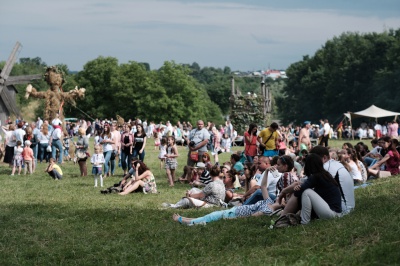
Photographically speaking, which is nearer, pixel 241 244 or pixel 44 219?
pixel 241 244

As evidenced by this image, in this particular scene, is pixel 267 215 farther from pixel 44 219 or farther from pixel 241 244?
pixel 44 219

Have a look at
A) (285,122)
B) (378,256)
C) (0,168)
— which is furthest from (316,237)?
(285,122)

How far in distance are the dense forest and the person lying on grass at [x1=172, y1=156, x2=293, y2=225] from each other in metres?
84.8

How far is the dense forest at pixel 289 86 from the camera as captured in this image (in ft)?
335

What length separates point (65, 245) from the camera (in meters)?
13.0

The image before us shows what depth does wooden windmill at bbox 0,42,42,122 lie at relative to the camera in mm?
60844

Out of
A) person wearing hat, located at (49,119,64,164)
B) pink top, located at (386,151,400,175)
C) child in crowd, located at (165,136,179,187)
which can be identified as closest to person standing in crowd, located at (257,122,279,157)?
child in crowd, located at (165,136,179,187)

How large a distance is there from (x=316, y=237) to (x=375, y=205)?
2593 mm

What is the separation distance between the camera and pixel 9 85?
63938 millimetres

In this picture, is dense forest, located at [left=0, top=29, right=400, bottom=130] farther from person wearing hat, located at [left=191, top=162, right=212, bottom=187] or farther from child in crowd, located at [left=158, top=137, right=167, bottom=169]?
person wearing hat, located at [left=191, top=162, right=212, bottom=187]

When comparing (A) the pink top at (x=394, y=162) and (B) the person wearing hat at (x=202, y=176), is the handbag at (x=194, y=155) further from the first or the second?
(A) the pink top at (x=394, y=162)

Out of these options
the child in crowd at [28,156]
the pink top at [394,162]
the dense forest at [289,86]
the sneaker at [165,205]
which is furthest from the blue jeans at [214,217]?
the dense forest at [289,86]

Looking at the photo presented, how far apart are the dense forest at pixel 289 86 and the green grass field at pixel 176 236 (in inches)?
3302

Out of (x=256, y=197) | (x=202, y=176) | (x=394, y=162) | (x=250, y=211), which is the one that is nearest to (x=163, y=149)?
(x=202, y=176)
